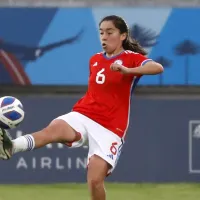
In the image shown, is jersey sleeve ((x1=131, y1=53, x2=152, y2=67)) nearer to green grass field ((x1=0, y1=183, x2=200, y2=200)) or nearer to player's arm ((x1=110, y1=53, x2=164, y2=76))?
player's arm ((x1=110, y1=53, x2=164, y2=76))

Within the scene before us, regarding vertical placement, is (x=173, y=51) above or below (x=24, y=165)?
above

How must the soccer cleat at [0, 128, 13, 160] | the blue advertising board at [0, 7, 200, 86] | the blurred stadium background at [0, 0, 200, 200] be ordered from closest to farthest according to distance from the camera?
the soccer cleat at [0, 128, 13, 160], the blurred stadium background at [0, 0, 200, 200], the blue advertising board at [0, 7, 200, 86]

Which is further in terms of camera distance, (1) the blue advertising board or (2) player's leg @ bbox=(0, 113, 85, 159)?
(1) the blue advertising board

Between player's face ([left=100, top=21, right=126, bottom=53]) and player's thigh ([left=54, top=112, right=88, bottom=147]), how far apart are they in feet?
2.35

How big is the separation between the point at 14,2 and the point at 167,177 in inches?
142

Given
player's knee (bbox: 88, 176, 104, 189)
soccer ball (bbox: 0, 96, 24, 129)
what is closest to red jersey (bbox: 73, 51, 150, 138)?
player's knee (bbox: 88, 176, 104, 189)

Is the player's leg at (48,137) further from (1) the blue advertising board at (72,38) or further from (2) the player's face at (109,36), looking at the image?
(1) the blue advertising board at (72,38)

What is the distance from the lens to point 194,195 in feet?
39.1

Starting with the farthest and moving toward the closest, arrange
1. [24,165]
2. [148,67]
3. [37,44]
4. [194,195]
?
[37,44], [24,165], [194,195], [148,67]

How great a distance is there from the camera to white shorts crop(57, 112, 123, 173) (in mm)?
8641

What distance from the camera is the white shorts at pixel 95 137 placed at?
864cm

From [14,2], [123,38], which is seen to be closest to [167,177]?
[14,2]

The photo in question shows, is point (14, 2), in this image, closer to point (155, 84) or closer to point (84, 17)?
point (84, 17)

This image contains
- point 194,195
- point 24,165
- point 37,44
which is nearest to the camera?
point 194,195
